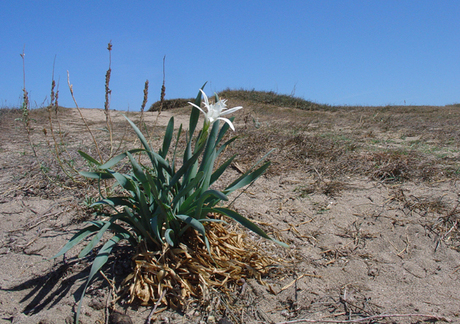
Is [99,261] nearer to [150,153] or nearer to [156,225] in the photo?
[156,225]

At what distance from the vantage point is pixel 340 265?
7.55 ft

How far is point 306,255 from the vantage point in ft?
7.84

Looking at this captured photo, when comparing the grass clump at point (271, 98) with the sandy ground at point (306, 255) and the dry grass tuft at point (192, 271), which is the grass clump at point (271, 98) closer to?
the sandy ground at point (306, 255)

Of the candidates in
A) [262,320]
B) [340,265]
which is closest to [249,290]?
[262,320]

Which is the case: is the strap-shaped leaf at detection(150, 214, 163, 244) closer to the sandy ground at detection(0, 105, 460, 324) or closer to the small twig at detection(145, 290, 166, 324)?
the small twig at detection(145, 290, 166, 324)

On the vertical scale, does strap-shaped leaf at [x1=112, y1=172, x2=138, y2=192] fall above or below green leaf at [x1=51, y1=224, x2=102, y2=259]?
above

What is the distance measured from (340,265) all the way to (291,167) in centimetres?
170

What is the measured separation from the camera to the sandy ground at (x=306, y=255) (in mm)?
1830

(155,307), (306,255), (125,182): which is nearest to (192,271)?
(155,307)

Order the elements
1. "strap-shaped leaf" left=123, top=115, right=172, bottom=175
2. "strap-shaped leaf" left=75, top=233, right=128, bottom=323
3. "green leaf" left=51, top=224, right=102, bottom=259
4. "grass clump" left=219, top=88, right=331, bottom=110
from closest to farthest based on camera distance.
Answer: "strap-shaped leaf" left=75, top=233, right=128, bottom=323, "green leaf" left=51, top=224, right=102, bottom=259, "strap-shaped leaf" left=123, top=115, right=172, bottom=175, "grass clump" left=219, top=88, right=331, bottom=110

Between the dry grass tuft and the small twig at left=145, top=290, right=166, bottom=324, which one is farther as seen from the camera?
the dry grass tuft

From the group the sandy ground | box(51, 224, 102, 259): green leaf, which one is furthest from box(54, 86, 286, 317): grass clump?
the sandy ground

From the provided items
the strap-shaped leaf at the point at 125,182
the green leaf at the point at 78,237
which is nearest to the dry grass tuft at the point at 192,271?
the green leaf at the point at 78,237

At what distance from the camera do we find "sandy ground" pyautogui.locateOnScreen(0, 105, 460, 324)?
1.83 meters
